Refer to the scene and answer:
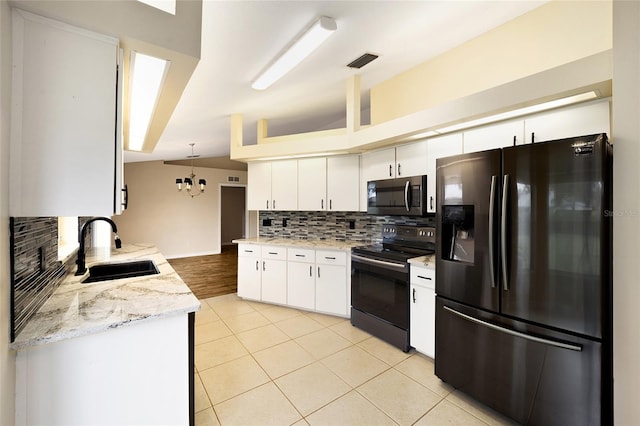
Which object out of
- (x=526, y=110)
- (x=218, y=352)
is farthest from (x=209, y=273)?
(x=526, y=110)

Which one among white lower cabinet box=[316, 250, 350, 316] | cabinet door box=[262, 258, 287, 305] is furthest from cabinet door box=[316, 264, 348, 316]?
cabinet door box=[262, 258, 287, 305]

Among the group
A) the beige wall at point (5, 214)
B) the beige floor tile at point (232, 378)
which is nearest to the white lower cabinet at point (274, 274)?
the beige floor tile at point (232, 378)

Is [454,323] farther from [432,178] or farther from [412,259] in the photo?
[432,178]

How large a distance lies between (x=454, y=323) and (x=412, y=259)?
675 mm

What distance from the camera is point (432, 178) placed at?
2.62 meters

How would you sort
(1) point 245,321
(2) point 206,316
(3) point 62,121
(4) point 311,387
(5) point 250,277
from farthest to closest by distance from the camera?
1. (5) point 250,277
2. (2) point 206,316
3. (1) point 245,321
4. (4) point 311,387
5. (3) point 62,121

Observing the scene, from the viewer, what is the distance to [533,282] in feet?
5.13

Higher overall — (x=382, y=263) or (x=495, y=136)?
(x=495, y=136)

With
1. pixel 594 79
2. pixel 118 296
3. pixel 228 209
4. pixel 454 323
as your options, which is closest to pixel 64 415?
pixel 118 296

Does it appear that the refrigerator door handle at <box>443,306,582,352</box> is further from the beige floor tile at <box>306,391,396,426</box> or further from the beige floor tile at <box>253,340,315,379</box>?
the beige floor tile at <box>253,340,315,379</box>

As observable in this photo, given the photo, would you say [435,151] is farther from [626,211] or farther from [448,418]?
[448,418]

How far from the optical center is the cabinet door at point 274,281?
12.0 ft

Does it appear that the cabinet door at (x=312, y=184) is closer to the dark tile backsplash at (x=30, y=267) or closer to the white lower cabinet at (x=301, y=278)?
the white lower cabinet at (x=301, y=278)

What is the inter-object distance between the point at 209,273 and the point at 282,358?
150 inches
